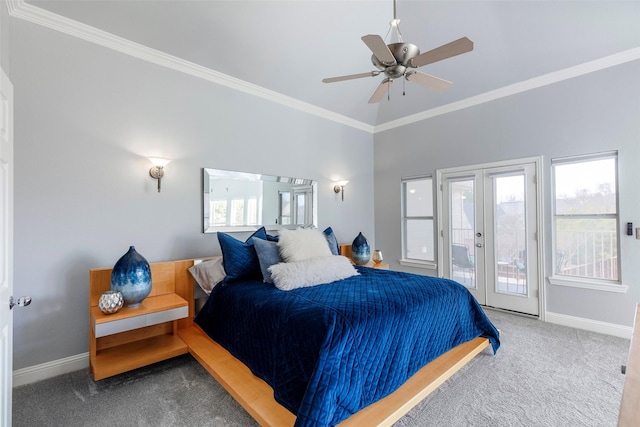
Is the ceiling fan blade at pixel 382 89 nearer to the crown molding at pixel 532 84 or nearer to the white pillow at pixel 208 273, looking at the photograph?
the crown molding at pixel 532 84

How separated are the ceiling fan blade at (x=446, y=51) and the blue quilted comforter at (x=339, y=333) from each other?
170 cm

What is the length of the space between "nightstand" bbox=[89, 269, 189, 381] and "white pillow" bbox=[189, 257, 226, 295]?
24 cm

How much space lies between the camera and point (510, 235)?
12.3ft

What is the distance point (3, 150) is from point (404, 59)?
2348mm

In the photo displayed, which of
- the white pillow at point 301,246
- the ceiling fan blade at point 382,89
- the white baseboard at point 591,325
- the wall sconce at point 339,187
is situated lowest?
the white baseboard at point 591,325

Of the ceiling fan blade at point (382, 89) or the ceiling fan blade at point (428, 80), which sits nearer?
the ceiling fan blade at point (428, 80)

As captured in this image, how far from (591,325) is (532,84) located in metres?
2.86

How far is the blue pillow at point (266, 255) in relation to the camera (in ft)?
8.51

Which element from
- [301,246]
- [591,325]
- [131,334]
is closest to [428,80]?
[301,246]

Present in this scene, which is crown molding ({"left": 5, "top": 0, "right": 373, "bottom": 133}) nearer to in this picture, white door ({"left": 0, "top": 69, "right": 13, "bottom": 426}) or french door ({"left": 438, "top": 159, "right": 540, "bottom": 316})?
white door ({"left": 0, "top": 69, "right": 13, "bottom": 426})

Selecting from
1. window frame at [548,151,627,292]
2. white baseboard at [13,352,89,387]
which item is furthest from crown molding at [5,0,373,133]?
window frame at [548,151,627,292]

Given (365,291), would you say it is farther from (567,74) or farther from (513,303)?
(567,74)

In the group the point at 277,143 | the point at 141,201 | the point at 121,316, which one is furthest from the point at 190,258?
the point at 277,143

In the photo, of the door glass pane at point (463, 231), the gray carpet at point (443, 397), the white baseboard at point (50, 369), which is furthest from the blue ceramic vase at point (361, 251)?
the white baseboard at point (50, 369)
